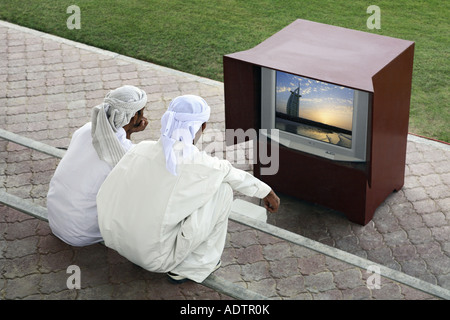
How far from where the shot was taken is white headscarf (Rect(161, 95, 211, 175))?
4.16 meters

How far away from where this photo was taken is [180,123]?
420 centimetres

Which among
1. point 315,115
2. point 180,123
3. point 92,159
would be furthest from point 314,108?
point 92,159

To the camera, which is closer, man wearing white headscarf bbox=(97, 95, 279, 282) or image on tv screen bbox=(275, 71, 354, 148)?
man wearing white headscarf bbox=(97, 95, 279, 282)

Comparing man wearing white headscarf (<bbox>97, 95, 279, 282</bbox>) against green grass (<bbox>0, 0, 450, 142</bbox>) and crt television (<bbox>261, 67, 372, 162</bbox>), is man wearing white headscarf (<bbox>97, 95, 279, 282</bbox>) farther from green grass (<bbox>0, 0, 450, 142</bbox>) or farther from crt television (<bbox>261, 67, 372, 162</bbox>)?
green grass (<bbox>0, 0, 450, 142</bbox>)

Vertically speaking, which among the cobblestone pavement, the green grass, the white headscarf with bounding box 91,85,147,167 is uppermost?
the white headscarf with bounding box 91,85,147,167

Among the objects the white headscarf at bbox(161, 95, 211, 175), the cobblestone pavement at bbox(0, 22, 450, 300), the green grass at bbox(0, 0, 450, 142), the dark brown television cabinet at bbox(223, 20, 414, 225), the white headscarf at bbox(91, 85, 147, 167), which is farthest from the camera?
the green grass at bbox(0, 0, 450, 142)

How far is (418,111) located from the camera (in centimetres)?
733

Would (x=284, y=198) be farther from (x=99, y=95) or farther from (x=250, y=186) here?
(x=99, y=95)

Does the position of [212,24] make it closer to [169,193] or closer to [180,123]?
[180,123]

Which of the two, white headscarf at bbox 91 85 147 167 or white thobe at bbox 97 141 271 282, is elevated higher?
white headscarf at bbox 91 85 147 167

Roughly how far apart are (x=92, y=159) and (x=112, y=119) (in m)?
0.30

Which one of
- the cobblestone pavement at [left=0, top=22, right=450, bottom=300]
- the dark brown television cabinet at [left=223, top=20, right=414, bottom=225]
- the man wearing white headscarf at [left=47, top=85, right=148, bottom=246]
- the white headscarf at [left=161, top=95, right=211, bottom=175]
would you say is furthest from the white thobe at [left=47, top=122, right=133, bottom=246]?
the dark brown television cabinet at [left=223, top=20, right=414, bottom=225]

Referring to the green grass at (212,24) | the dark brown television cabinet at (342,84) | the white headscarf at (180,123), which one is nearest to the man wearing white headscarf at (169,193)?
the white headscarf at (180,123)
